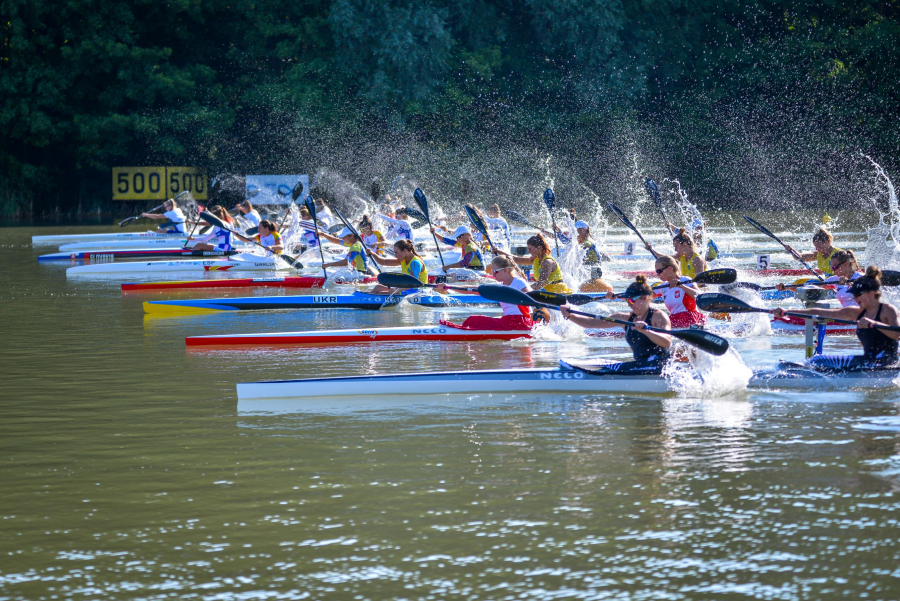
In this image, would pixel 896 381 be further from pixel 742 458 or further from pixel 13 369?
pixel 13 369

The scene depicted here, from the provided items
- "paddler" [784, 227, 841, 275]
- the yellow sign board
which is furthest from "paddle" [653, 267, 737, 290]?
the yellow sign board

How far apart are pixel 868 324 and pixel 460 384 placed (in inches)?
129

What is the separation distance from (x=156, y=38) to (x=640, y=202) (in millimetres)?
19493

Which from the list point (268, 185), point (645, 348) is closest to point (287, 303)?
point (645, 348)

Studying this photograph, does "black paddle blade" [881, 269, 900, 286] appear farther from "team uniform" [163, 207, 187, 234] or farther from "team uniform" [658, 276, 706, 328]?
"team uniform" [163, 207, 187, 234]

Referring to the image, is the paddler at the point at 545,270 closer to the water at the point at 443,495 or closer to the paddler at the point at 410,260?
the paddler at the point at 410,260

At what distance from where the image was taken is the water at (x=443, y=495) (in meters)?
5.13

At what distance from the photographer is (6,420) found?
8.42m

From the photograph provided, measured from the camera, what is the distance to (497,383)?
356 inches

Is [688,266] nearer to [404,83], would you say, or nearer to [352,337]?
[352,337]

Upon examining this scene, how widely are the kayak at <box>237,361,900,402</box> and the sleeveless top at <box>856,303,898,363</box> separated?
0.40 m

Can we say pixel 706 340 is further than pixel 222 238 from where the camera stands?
No

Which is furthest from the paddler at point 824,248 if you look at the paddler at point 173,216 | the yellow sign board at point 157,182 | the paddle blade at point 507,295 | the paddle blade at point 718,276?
the yellow sign board at point 157,182

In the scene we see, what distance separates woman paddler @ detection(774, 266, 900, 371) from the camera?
8.62 m
